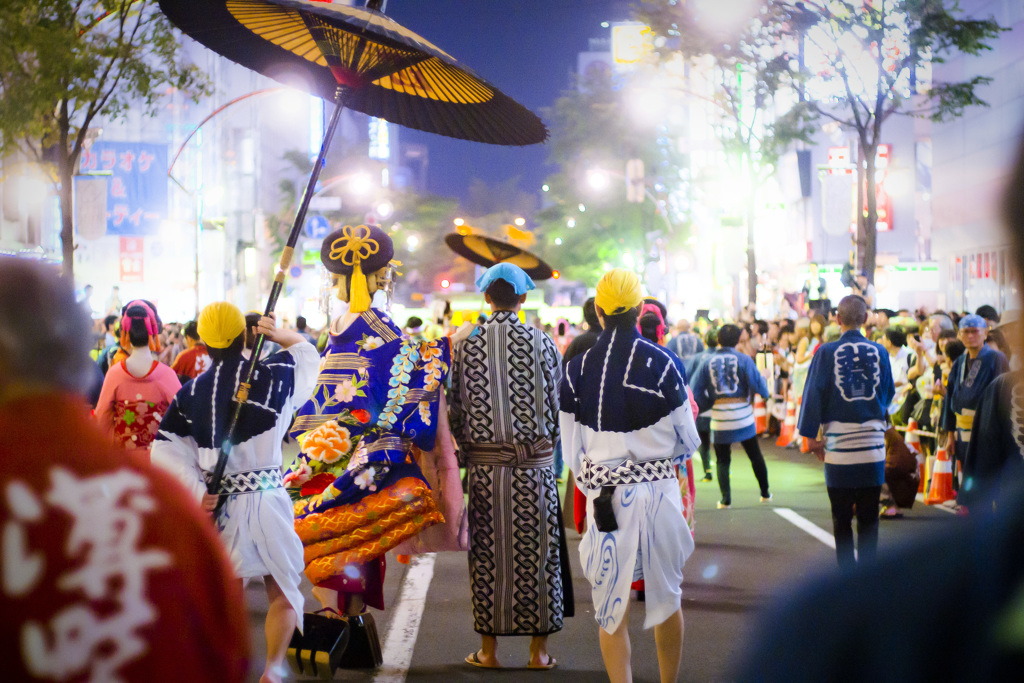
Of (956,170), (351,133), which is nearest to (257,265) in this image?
(956,170)

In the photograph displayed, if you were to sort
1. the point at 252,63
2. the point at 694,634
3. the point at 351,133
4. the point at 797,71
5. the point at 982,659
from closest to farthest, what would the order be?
the point at 982,659 → the point at 252,63 → the point at 694,634 → the point at 797,71 → the point at 351,133

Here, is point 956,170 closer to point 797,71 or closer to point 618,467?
point 797,71

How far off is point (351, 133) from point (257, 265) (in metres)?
53.1

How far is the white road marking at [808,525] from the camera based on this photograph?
9.47 m

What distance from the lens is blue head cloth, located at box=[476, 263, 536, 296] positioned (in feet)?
20.7

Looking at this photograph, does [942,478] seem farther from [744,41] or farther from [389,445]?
[744,41]

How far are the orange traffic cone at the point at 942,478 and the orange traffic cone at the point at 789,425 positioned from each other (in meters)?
5.67

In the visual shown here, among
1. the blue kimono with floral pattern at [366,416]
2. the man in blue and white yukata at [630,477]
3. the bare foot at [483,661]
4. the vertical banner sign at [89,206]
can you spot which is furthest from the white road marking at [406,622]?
the vertical banner sign at [89,206]

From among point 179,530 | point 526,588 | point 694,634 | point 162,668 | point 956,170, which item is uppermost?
point 956,170

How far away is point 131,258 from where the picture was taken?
37625mm

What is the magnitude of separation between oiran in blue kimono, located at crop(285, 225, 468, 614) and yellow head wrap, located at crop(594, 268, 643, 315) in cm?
113

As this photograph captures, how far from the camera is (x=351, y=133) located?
110m

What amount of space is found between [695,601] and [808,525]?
3.28 m

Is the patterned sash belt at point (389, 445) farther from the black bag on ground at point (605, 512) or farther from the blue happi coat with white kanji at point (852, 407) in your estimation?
the blue happi coat with white kanji at point (852, 407)
